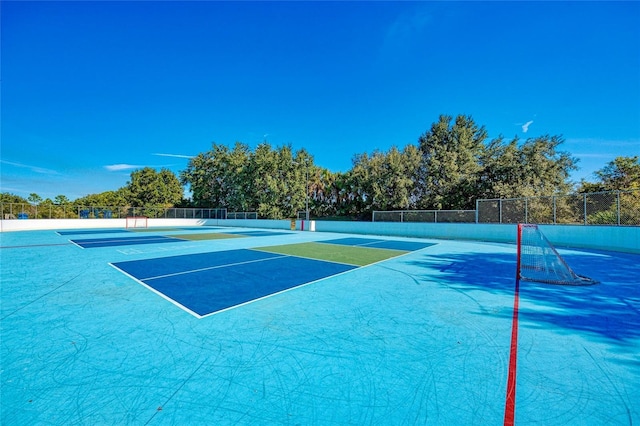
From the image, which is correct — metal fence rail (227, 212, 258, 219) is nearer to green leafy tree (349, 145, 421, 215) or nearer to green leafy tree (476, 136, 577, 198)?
green leafy tree (349, 145, 421, 215)

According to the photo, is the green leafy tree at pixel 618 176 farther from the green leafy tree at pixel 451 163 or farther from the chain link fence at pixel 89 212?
the chain link fence at pixel 89 212

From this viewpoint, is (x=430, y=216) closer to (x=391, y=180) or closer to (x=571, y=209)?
(x=571, y=209)

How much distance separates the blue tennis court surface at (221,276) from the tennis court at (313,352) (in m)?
0.08

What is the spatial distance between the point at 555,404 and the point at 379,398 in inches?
62.0

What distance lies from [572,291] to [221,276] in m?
8.50

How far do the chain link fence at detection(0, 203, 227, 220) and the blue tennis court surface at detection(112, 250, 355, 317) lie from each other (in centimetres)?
2859

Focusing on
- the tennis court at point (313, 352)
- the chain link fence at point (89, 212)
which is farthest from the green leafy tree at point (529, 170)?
the chain link fence at point (89, 212)

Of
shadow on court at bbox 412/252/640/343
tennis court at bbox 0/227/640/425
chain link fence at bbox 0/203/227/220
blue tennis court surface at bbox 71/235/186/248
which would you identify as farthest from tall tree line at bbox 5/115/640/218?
tennis court at bbox 0/227/640/425

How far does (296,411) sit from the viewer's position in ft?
7.81

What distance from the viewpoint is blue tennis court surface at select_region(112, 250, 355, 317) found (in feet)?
18.0

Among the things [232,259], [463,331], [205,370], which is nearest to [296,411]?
[205,370]

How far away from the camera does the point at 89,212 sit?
1262 inches

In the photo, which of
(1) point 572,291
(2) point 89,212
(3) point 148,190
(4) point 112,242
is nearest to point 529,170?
(1) point 572,291

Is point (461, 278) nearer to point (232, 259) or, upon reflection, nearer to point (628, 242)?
point (232, 259)
